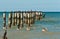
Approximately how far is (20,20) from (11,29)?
7.19ft

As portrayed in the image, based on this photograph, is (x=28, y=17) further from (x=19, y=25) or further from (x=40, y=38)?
(x=40, y=38)

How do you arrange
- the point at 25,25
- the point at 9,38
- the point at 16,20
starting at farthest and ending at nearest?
the point at 25,25 → the point at 16,20 → the point at 9,38

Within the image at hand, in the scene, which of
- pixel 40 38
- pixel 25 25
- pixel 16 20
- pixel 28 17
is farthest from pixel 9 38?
pixel 25 25

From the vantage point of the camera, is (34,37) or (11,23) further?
(11,23)

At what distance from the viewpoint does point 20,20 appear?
30719mm

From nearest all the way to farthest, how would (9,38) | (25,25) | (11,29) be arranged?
(9,38) → (11,29) → (25,25)

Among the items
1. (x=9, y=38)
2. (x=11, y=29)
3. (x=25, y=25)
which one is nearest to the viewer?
(x=9, y=38)

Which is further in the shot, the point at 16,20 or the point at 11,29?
the point at 11,29

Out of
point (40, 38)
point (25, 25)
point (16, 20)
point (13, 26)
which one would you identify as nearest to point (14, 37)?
point (40, 38)

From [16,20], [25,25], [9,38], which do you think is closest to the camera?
[9,38]

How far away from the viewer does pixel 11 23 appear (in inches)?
1236

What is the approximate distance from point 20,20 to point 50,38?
6223 mm

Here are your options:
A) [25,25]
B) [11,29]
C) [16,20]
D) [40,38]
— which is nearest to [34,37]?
[40,38]

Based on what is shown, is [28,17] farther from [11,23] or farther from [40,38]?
[40,38]
